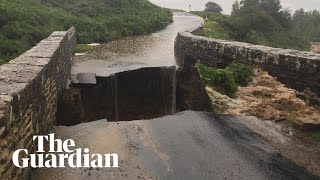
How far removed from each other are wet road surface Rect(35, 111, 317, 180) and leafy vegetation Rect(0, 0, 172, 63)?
7.01 metres

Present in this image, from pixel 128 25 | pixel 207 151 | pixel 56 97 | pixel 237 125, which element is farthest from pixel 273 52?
pixel 128 25

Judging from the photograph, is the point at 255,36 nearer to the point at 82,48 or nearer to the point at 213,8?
the point at 82,48

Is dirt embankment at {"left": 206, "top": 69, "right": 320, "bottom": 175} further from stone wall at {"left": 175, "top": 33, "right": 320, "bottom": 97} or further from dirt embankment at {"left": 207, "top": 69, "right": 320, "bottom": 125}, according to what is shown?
stone wall at {"left": 175, "top": 33, "right": 320, "bottom": 97}

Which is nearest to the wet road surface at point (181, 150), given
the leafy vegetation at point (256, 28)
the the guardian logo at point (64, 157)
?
the the guardian logo at point (64, 157)

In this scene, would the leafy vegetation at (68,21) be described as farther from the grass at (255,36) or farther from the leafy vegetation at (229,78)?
the leafy vegetation at (229,78)

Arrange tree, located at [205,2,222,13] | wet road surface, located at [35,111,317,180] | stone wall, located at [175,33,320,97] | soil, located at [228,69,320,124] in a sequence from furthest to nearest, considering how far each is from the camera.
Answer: tree, located at [205,2,222,13], stone wall, located at [175,33,320,97], soil, located at [228,69,320,124], wet road surface, located at [35,111,317,180]

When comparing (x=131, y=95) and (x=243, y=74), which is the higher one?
(x=243, y=74)

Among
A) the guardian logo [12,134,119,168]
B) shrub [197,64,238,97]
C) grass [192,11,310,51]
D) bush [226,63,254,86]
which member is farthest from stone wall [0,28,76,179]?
grass [192,11,310,51]

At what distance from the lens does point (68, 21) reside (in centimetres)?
2100

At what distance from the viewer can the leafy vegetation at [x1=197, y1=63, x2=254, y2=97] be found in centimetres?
825

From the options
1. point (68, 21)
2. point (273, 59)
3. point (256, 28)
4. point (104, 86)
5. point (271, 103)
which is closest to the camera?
point (271, 103)

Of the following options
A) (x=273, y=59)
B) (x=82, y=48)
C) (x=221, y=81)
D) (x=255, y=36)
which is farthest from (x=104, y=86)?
(x=255, y=36)

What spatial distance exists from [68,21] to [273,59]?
1543cm

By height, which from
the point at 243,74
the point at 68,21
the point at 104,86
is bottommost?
the point at 104,86
